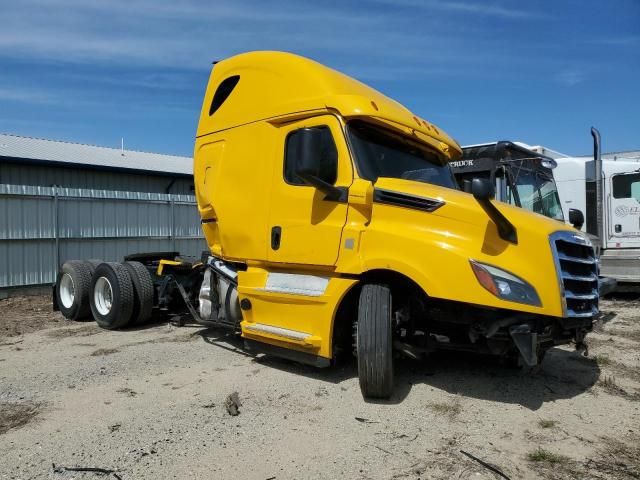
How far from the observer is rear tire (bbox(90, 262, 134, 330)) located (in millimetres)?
7926

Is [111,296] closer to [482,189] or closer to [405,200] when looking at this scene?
[405,200]

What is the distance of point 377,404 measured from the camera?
4.85 m

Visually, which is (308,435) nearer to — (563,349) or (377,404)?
(377,404)

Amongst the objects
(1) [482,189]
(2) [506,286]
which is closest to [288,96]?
(1) [482,189]

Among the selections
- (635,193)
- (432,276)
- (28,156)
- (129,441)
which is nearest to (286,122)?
(432,276)

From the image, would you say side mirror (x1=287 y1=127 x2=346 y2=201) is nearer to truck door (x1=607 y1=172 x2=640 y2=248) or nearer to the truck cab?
the truck cab

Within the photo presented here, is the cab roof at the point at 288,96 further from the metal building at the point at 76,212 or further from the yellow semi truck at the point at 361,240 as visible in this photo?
the metal building at the point at 76,212

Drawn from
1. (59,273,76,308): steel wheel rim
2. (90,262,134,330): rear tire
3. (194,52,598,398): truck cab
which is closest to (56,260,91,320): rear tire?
(59,273,76,308): steel wheel rim

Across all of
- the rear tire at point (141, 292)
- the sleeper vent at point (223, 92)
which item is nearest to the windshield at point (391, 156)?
the sleeper vent at point (223, 92)

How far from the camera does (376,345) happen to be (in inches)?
189

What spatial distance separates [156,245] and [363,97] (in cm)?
1089

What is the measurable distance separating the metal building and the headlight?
431 inches

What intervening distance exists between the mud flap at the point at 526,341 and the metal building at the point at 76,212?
11088 mm

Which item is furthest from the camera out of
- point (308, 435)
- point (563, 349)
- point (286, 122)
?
point (563, 349)
